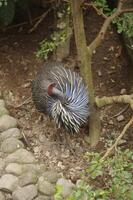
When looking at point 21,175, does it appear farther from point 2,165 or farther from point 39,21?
point 39,21

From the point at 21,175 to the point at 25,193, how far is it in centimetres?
16

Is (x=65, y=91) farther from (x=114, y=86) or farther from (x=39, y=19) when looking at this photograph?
(x=39, y=19)

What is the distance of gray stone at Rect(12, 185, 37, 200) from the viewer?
2.97 meters

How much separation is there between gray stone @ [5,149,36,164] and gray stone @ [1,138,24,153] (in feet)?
0.11

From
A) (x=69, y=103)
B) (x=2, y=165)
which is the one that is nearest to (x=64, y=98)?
(x=69, y=103)

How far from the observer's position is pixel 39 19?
402 cm

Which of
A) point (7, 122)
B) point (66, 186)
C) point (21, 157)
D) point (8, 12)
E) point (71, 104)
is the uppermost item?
point (8, 12)

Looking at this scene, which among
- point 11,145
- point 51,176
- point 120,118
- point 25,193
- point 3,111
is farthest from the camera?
point 3,111

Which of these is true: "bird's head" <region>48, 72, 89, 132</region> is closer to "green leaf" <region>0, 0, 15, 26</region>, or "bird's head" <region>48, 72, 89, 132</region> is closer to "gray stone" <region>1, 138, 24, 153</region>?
"gray stone" <region>1, 138, 24, 153</region>

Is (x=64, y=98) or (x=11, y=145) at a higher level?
(x=64, y=98)

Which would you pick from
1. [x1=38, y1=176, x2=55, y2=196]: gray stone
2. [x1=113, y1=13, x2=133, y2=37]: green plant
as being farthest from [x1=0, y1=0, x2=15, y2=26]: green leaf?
[x1=38, y1=176, x2=55, y2=196]: gray stone

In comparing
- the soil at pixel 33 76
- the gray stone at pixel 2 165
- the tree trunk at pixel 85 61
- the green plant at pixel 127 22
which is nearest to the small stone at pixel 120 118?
the soil at pixel 33 76

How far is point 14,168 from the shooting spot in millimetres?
3168

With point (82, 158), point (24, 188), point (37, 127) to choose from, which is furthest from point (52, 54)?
point (24, 188)
